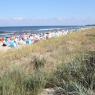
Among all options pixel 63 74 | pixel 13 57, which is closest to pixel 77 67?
pixel 63 74

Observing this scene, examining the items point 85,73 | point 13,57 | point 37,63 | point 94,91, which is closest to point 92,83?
point 94,91

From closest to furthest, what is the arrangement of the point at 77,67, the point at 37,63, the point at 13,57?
the point at 77,67, the point at 37,63, the point at 13,57

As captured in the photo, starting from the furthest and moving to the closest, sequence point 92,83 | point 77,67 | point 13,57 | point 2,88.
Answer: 1. point 13,57
2. point 77,67
3. point 92,83
4. point 2,88

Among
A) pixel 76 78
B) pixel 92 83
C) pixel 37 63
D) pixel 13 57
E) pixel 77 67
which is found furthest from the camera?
pixel 13 57

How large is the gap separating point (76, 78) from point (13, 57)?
5.50m

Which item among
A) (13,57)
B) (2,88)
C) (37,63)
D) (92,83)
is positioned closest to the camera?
(2,88)

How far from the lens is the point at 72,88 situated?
5125mm

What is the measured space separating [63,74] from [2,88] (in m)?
1.54

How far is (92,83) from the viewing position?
5.34m

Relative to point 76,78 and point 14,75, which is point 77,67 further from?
point 14,75

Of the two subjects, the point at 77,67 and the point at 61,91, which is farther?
the point at 77,67

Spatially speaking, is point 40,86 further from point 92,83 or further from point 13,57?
point 13,57

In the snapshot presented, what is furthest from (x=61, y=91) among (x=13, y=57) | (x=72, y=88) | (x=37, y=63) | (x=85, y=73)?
(x=13, y=57)

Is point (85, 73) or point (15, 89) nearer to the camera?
point (15, 89)
